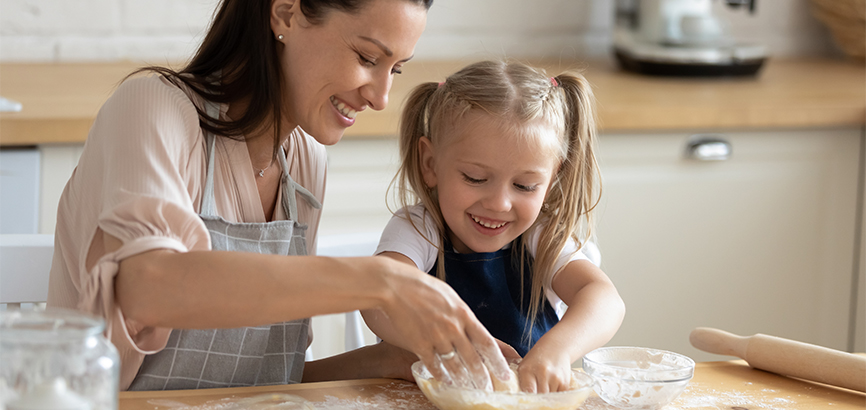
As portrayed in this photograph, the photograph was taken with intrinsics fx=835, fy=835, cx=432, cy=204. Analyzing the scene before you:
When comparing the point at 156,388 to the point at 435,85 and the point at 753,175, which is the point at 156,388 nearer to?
the point at 435,85

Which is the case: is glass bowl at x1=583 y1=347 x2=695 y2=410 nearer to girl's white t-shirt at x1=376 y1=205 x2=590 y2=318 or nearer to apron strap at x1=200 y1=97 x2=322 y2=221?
girl's white t-shirt at x1=376 y1=205 x2=590 y2=318

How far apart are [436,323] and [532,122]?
1.50 feet

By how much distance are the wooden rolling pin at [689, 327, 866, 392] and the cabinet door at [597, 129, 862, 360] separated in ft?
3.16

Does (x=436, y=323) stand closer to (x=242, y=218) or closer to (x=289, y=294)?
(x=289, y=294)

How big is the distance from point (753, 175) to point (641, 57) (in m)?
0.57

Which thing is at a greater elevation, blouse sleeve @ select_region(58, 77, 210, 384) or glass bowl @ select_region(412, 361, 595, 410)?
blouse sleeve @ select_region(58, 77, 210, 384)

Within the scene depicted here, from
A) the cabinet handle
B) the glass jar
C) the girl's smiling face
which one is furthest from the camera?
the cabinet handle

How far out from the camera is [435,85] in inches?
51.9

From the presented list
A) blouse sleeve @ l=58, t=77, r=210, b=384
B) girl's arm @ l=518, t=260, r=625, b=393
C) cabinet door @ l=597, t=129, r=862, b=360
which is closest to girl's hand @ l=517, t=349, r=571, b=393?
girl's arm @ l=518, t=260, r=625, b=393

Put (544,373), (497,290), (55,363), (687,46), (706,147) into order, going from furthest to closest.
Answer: (687,46) < (706,147) < (497,290) < (544,373) < (55,363)

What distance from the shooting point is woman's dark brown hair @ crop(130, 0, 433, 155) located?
3.62 feet

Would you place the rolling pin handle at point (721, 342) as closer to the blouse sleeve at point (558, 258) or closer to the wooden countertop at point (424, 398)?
the wooden countertop at point (424, 398)

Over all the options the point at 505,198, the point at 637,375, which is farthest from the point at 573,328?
the point at 505,198

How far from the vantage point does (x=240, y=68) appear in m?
1.14
